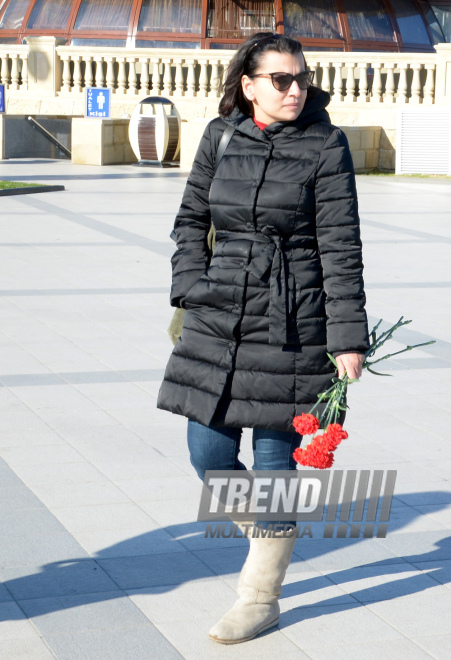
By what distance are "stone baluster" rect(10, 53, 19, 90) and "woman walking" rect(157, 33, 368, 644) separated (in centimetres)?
2780

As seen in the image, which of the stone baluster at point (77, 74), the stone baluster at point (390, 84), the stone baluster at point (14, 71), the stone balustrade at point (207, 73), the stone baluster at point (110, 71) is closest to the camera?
the stone balustrade at point (207, 73)

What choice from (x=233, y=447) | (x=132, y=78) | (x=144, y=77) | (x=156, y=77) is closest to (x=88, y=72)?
(x=132, y=78)

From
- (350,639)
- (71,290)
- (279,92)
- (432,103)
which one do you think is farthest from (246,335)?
(432,103)

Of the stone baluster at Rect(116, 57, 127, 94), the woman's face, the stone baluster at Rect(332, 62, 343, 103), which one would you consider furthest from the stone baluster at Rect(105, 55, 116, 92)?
the woman's face

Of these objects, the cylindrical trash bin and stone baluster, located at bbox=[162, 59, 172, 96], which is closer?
the cylindrical trash bin

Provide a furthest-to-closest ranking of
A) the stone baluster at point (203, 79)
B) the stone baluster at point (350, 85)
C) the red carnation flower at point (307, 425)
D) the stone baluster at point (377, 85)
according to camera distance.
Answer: the stone baluster at point (203, 79) → the stone baluster at point (350, 85) → the stone baluster at point (377, 85) → the red carnation flower at point (307, 425)

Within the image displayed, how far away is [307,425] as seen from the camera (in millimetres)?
3166

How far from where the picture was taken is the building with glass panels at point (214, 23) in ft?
101

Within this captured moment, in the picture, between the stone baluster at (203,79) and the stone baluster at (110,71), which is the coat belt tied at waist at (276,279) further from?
the stone baluster at (110,71)

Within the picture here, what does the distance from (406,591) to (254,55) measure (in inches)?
72.9

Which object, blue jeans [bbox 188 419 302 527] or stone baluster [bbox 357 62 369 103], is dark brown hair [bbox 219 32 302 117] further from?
stone baluster [bbox 357 62 369 103]

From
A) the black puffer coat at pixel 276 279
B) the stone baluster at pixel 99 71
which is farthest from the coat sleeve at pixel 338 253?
the stone baluster at pixel 99 71

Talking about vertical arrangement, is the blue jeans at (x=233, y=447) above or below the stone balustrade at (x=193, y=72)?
below

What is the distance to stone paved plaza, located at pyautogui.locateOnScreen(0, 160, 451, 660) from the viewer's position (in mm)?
3393
